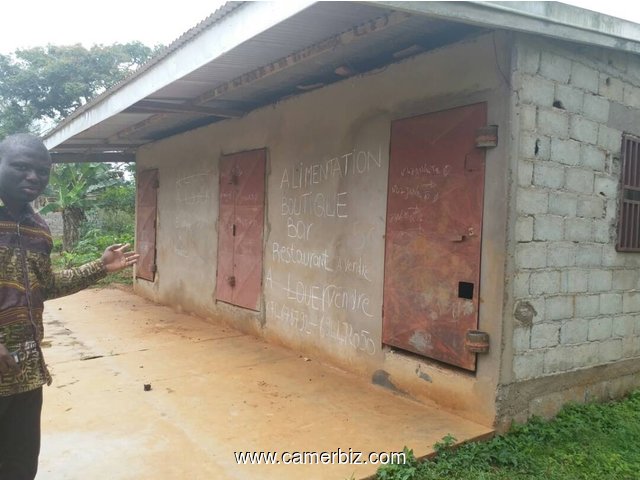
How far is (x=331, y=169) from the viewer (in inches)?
212

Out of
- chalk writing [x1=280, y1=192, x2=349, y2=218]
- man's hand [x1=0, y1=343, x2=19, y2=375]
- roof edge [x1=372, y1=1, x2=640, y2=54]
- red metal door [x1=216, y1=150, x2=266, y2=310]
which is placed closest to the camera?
man's hand [x1=0, y1=343, x2=19, y2=375]

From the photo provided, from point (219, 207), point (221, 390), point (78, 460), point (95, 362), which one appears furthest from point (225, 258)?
point (78, 460)

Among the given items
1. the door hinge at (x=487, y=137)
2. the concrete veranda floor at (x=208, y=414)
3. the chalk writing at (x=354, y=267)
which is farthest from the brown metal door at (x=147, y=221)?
the door hinge at (x=487, y=137)

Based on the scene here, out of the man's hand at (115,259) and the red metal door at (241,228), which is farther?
the red metal door at (241,228)

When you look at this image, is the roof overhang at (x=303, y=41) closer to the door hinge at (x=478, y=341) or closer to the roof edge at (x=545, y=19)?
the roof edge at (x=545, y=19)

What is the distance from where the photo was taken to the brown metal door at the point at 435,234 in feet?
12.8

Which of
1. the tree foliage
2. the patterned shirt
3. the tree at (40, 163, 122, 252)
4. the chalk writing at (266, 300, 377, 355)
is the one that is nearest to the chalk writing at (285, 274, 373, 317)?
the chalk writing at (266, 300, 377, 355)

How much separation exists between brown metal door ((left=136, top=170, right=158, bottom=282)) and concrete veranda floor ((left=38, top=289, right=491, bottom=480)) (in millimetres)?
3479

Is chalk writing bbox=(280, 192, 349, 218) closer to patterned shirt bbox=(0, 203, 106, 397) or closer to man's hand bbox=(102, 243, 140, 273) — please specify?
man's hand bbox=(102, 243, 140, 273)

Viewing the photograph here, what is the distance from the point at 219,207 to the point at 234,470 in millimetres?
4867

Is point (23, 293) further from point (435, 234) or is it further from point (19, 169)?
point (435, 234)

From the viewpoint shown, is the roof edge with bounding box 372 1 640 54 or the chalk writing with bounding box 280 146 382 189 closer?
the roof edge with bounding box 372 1 640 54

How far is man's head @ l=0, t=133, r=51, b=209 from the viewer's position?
2.25m

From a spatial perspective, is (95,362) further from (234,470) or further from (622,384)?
(622,384)
